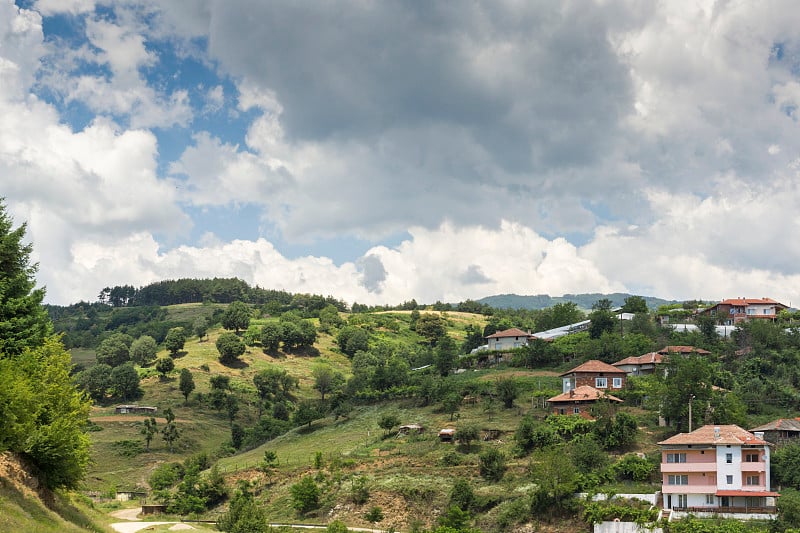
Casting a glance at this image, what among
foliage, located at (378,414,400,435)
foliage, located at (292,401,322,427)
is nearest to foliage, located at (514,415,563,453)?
foliage, located at (378,414,400,435)

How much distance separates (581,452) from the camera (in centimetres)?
7612

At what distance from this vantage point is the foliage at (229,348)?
157250 mm

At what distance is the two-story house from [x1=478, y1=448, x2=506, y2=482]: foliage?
56.2 feet

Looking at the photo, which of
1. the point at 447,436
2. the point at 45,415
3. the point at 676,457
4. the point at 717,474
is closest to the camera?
the point at 45,415

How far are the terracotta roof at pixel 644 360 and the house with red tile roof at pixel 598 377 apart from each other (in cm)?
497

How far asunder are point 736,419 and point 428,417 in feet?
132

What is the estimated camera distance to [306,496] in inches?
3120

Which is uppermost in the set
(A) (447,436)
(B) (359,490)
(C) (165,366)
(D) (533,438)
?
(C) (165,366)

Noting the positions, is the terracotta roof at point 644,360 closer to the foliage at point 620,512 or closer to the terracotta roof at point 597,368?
the terracotta roof at point 597,368

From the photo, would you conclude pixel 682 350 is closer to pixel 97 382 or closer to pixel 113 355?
pixel 97 382

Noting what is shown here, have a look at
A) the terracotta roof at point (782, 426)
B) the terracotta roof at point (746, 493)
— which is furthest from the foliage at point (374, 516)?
the terracotta roof at point (782, 426)

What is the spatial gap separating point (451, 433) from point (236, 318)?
345 ft

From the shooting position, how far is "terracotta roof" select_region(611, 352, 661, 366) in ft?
343

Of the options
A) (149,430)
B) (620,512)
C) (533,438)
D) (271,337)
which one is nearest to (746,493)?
(620,512)
